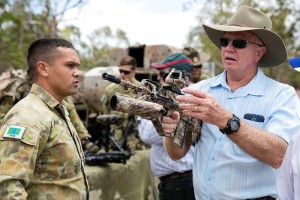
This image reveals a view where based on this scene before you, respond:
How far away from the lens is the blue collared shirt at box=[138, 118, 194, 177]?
4051 mm

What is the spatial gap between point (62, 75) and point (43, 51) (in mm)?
206

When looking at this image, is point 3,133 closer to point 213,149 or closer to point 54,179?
point 54,179

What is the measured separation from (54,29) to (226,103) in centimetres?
1793

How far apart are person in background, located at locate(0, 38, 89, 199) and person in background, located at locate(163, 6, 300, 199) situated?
2.13 ft

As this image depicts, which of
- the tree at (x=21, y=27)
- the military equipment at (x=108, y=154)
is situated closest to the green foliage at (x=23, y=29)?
the tree at (x=21, y=27)

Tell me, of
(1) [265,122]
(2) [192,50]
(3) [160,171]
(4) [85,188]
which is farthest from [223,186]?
(2) [192,50]

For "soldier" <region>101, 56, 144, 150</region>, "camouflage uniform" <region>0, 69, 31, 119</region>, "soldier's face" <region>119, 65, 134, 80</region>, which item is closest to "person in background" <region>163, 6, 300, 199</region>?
"soldier" <region>101, 56, 144, 150</region>

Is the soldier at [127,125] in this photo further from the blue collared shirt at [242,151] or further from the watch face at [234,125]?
the watch face at [234,125]

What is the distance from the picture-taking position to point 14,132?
2.44m

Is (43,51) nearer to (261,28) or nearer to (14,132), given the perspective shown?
(14,132)

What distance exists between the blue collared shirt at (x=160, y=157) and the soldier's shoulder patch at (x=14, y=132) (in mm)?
1716

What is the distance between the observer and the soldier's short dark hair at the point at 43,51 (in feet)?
9.51

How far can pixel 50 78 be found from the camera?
2.87 metres

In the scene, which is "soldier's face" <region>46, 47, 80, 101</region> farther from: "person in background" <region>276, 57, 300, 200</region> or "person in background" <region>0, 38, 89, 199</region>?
"person in background" <region>276, 57, 300, 200</region>
